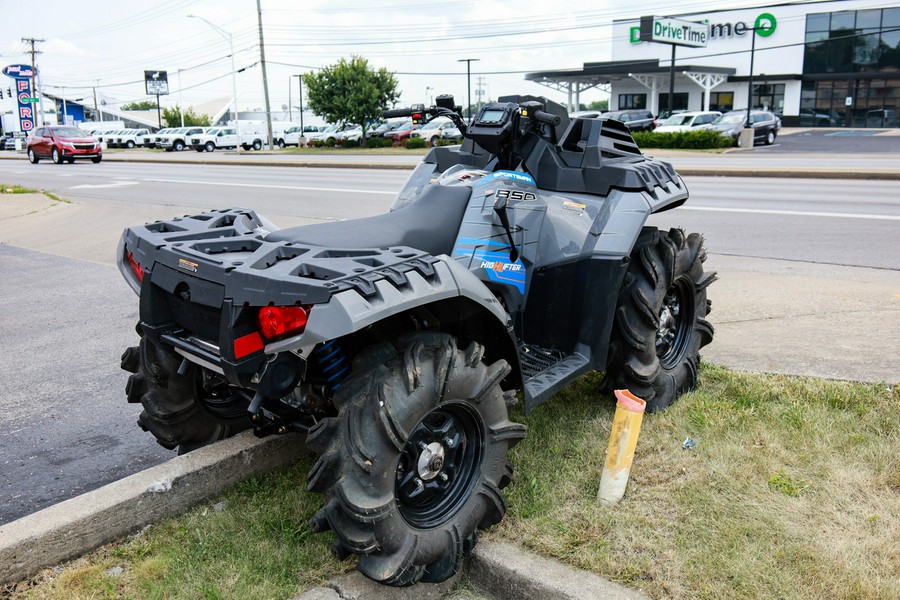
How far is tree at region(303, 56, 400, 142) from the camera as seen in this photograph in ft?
157

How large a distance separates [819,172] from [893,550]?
17852mm

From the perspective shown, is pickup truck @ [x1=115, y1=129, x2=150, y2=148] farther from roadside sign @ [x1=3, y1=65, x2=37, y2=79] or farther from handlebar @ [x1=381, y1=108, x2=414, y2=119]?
handlebar @ [x1=381, y1=108, x2=414, y2=119]

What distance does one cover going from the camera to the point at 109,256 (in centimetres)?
1073

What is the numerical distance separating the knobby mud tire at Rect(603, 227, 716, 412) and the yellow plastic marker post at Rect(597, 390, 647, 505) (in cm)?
80

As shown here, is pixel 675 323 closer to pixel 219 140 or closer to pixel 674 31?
pixel 674 31

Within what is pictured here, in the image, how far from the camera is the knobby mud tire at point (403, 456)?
2834 mm

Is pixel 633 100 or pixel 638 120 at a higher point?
pixel 633 100

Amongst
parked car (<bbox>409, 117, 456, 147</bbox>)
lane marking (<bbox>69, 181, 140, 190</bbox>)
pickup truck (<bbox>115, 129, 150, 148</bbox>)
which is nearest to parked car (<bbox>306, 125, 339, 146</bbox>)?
parked car (<bbox>409, 117, 456, 147</bbox>)

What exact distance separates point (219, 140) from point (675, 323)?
5388cm

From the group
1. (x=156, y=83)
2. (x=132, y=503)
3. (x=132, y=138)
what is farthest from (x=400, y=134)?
(x=156, y=83)

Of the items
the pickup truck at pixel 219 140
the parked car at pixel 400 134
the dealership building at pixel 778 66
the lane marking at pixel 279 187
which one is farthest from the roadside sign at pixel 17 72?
the lane marking at pixel 279 187

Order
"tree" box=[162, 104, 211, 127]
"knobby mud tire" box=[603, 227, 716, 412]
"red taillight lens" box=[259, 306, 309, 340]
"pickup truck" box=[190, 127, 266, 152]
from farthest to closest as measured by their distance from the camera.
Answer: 1. "tree" box=[162, 104, 211, 127]
2. "pickup truck" box=[190, 127, 266, 152]
3. "knobby mud tire" box=[603, 227, 716, 412]
4. "red taillight lens" box=[259, 306, 309, 340]

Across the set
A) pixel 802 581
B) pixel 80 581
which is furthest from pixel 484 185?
pixel 80 581

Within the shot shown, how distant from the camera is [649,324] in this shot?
4.38 metres
